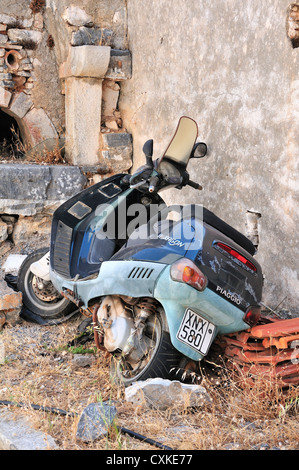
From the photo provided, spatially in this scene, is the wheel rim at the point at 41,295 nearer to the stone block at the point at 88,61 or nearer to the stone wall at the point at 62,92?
the stone wall at the point at 62,92

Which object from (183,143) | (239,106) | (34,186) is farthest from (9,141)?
(183,143)

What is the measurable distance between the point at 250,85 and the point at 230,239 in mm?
1621

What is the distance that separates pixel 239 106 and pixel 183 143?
1073 mm

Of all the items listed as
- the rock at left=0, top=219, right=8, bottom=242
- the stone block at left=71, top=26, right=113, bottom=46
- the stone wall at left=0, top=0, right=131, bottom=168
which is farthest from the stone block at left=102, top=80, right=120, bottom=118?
the rock at left=0, top=219, right=8, bottom=242

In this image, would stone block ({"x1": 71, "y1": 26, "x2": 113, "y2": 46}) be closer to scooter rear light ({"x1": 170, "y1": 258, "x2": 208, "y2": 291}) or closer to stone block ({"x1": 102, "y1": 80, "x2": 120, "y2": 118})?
stone block ({"x1": 102, "y1": 80, "x2": 120, "y2": 118})

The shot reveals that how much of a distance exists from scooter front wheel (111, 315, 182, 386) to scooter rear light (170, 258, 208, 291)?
32cm

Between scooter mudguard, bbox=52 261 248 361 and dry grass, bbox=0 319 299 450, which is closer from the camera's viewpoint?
dry grass, bbox=0 319 299 450

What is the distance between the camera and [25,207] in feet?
19.6

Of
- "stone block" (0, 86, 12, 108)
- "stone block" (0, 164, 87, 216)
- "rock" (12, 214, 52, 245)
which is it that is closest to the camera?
"stone block" (0, 164, 87, 216)

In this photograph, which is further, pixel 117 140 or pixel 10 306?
pixel 117 140

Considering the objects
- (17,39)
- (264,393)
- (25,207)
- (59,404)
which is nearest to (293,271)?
(264,393)

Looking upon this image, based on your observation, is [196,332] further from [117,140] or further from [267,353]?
[117,140]

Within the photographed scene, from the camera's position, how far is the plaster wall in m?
4.00

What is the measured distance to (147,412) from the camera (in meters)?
2.82
